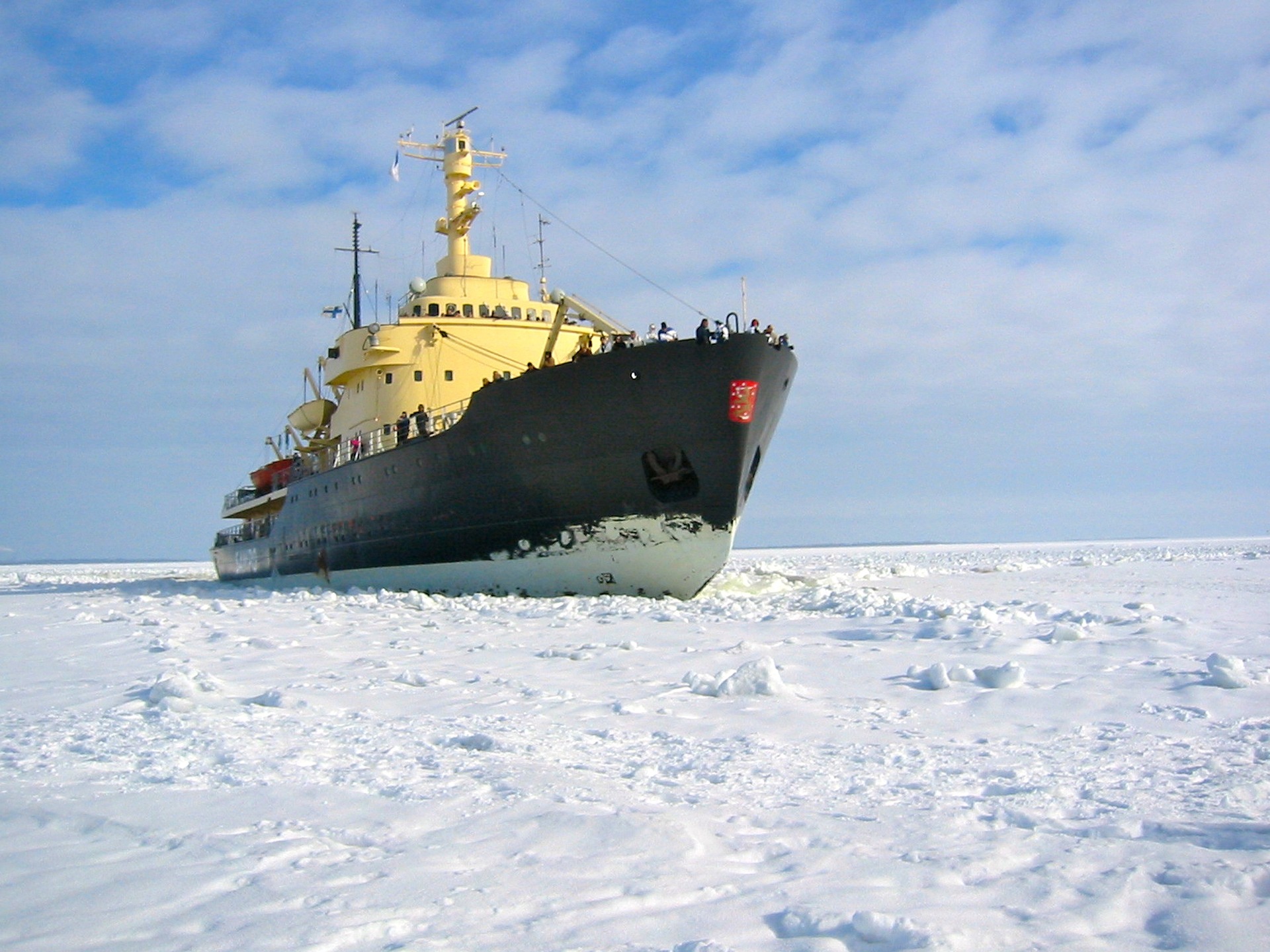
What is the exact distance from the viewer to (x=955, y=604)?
10172mm

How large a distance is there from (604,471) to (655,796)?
972 centimetres

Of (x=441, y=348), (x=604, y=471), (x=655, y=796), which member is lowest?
(x=655, y=796)

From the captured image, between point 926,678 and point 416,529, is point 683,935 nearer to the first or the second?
point 926,678

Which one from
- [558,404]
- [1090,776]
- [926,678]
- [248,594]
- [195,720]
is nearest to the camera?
[1090,776]

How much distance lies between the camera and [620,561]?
13797 millimetres


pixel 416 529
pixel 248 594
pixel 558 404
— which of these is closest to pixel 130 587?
pixel 248 594

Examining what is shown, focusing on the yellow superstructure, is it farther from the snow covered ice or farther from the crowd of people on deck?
the snow covered ice

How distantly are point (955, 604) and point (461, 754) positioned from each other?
7138 millimetres

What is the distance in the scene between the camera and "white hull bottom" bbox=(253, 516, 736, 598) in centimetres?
1355

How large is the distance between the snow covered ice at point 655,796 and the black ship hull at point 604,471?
5.21 metres

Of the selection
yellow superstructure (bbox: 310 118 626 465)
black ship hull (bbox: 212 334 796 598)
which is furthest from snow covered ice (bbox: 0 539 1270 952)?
yellow superstructure (bbox: 310 118 626 465)

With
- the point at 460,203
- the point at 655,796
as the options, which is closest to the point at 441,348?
the point at 460,203

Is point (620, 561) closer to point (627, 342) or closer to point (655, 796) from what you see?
point (627, 342)

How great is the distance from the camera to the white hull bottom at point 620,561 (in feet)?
44.4
